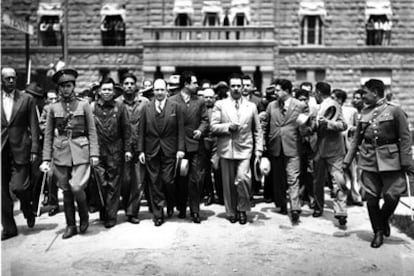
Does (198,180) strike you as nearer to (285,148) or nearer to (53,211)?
(285,148)

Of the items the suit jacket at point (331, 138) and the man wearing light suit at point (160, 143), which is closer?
the man wearing light suit at point (160, 143)

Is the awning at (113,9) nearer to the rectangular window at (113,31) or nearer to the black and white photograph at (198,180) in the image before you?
the rectangular window at (113,31)

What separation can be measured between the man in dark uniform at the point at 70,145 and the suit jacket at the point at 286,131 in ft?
9.70

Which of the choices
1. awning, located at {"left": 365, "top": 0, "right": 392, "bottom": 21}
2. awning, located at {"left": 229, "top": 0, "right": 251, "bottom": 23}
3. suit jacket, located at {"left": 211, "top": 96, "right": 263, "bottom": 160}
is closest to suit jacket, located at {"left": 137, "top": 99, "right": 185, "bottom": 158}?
suit jacket, located at {"left": 211, "top": 96, "right": 263, "bottom": 160}

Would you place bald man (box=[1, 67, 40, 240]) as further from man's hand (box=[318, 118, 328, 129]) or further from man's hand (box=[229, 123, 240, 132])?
man's hand (box=[318, 118, 328, 129])

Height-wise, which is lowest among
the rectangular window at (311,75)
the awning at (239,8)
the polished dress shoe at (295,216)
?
the polished dress shoe at (295,216)

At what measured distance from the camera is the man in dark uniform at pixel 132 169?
751 cm

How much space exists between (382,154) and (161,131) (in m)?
3.23

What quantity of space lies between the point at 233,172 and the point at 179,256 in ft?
7.15

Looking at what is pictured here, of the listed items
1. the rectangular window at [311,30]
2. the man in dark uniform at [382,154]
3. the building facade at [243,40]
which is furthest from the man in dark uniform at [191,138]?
the rectangular window at [311,30]

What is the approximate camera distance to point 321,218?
25.9 feet

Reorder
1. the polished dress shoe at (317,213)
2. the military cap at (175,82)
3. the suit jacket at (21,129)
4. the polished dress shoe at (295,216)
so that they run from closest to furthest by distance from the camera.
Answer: the suit jacket at (21,129)
the polished dress shoe at (295,216)
the polished dress shoe at (317,213)
the military cap at (175,82)

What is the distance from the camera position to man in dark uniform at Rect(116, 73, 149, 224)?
7512 mm

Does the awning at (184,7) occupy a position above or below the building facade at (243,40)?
above
